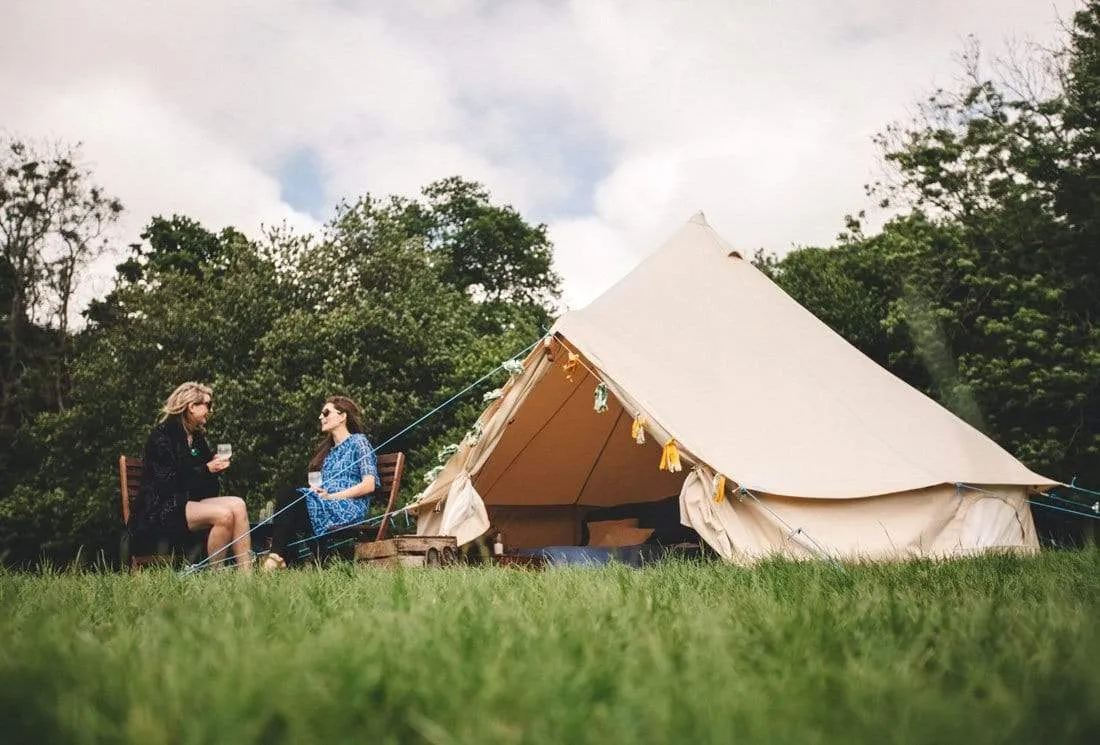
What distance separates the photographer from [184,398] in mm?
4789

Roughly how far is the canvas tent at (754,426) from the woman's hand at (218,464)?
1402mm

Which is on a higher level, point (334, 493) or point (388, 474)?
point (388, 474)

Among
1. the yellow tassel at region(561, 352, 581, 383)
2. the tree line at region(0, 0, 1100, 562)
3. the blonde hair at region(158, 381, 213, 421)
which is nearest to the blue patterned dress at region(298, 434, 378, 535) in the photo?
the blonde hair at region(158, 381, 213, 421)

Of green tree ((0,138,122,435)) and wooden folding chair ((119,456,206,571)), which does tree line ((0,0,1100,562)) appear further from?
wooden folding chair ((119,456,206,571))

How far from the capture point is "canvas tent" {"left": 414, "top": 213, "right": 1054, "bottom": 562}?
435 centimetres

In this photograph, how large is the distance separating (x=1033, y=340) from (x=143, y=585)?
346 inches

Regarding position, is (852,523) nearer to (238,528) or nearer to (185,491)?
(238,528)

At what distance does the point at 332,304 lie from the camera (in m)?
12.5

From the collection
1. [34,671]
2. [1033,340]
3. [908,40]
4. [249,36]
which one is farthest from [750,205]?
[34,671]

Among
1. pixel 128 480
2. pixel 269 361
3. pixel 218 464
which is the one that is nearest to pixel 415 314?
pixel 269 361

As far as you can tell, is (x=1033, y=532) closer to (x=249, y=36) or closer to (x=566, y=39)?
(x=566, y=39)

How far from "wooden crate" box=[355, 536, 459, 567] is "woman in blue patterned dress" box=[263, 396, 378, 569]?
44cm

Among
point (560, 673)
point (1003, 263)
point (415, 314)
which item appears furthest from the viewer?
point (415, 314)

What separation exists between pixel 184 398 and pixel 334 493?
989 mm
